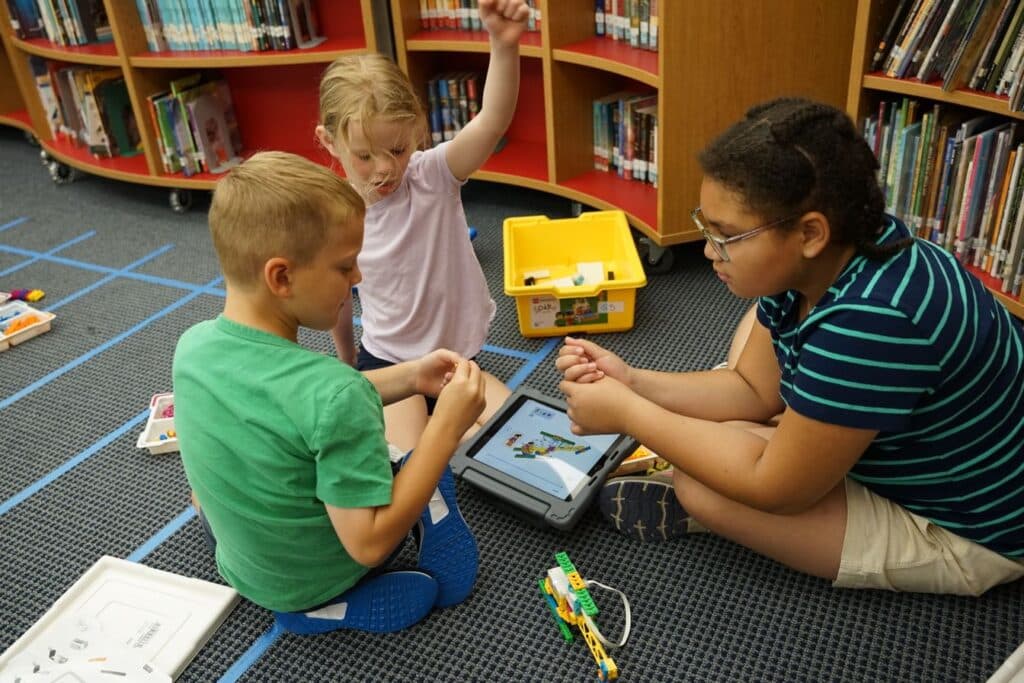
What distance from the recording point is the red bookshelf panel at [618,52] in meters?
2.31

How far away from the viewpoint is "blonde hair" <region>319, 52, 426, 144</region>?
4.82 feet

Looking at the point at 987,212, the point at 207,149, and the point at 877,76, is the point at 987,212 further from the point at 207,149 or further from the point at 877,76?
the point at 207,149

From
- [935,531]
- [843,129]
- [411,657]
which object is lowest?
[411,657]

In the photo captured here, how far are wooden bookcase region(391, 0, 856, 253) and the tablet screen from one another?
0.85m

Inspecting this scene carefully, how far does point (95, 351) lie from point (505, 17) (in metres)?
1.56

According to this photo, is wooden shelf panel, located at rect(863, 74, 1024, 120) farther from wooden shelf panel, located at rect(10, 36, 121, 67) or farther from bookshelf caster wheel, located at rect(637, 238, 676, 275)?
wooden shelf panel, located at rect(10, 36, 121, 67)

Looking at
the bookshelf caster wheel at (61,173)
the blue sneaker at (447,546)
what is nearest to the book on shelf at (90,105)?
the bookshelf caster wheel at (61,173)

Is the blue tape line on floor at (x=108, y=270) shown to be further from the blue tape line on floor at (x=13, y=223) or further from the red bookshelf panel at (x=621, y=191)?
the red bookshelf panel at (x=621, y=191)

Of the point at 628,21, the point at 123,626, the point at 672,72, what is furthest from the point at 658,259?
the point at 123,626

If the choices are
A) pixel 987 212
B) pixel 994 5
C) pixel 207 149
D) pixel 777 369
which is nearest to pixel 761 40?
pixel 994 5

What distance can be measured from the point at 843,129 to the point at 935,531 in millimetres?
662

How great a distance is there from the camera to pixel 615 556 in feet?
4.95

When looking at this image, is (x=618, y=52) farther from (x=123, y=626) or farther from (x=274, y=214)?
(x=123, y=626)

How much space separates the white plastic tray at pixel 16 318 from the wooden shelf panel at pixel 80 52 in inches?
39.8
